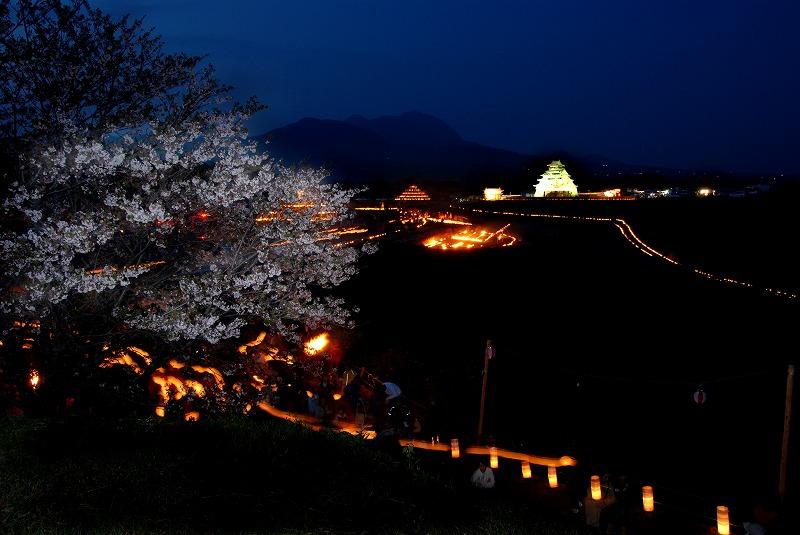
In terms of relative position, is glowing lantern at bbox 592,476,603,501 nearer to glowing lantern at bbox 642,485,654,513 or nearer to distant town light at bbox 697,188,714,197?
glowing lantern at bbox 642,485,654,513

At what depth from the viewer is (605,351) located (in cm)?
1576

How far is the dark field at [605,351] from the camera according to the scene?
10.1 metres

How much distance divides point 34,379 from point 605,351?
13.1m

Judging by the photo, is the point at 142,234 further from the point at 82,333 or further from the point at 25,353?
the point at 25,353

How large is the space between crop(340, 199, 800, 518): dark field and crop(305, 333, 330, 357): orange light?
3.24 ft

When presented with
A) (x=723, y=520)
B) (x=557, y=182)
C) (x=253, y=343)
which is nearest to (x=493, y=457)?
(x=723, y=520)

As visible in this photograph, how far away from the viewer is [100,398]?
8391mm

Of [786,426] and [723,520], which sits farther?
[786,426]

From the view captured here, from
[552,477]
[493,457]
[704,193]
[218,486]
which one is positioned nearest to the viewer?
[218,486]

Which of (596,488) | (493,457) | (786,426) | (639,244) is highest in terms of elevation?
(639,244)

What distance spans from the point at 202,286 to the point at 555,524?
6.15 metres

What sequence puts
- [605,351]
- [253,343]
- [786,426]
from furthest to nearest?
[605,351] < [253,343] < [786,426]

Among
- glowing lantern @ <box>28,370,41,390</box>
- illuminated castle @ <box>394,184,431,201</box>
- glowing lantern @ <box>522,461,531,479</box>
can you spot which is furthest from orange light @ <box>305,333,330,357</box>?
illuminated castle @ <box>394,184,431,201</box>

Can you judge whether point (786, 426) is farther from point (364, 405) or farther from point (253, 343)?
point (253, 343)
